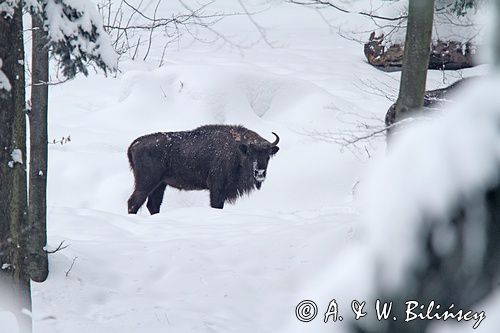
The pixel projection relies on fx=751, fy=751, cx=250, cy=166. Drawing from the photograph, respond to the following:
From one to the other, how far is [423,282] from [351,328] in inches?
6.8

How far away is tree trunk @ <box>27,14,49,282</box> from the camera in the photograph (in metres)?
6.36

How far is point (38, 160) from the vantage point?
6.45m

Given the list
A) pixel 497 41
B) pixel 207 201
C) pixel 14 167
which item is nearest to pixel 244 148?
pixel 207 201

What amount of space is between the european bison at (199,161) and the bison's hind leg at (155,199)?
0.28 meters

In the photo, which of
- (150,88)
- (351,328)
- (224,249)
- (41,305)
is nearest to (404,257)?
(351,328)

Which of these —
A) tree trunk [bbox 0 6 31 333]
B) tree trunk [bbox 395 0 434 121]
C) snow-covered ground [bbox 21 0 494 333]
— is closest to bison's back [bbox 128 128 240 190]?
snow-covered ground [bbox 21 0 494 333]

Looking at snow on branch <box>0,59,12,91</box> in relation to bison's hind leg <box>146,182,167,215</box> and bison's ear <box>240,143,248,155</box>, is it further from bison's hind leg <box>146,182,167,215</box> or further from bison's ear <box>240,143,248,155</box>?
bison's hind leg <box>146,182,167,215</box>

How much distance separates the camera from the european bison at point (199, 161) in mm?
12852

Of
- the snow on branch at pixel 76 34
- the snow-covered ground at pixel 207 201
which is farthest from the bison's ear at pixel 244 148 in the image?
the snow on branch at pixel 76 34

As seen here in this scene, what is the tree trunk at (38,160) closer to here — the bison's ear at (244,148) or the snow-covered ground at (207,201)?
the snow-covered ground at (207,201)

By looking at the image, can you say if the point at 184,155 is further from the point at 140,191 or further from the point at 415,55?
the point at 415,55

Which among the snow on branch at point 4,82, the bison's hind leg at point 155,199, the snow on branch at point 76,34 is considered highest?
the snow on branch at point 76,34

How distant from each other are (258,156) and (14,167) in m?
7.55

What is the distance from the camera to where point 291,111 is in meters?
18.2
